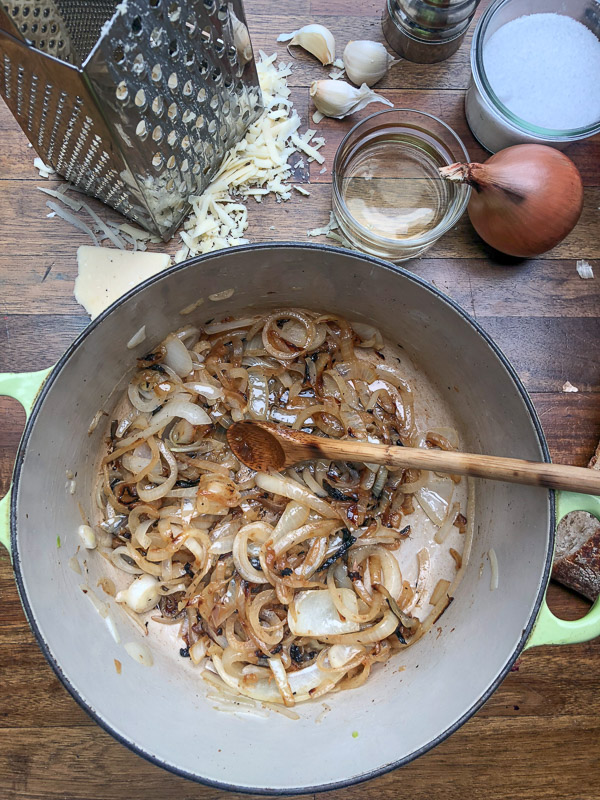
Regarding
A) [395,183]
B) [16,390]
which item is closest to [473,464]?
[395,183]

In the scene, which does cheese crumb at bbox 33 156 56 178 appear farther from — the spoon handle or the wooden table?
the spoon handle

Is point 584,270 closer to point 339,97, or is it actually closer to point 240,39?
point 339,97

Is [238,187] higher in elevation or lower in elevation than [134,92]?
lower

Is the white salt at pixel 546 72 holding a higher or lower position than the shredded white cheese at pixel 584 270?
higher

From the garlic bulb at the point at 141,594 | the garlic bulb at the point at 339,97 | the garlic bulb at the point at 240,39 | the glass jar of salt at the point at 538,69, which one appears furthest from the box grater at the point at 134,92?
the garlic bulb at the point at 141,594

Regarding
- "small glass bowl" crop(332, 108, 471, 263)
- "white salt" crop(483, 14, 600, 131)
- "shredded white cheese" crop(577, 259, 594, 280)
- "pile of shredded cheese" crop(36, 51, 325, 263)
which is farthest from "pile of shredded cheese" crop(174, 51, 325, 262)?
"shredded white cheese" crop(577, 259, 594, 280)

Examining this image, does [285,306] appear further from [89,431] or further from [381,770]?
[381,770]

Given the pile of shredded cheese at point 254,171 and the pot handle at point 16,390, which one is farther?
the pile of shredded cheese at point 254,171

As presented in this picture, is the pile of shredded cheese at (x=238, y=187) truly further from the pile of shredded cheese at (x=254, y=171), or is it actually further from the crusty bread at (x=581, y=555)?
the crusty bread at (x=581, y=555)
